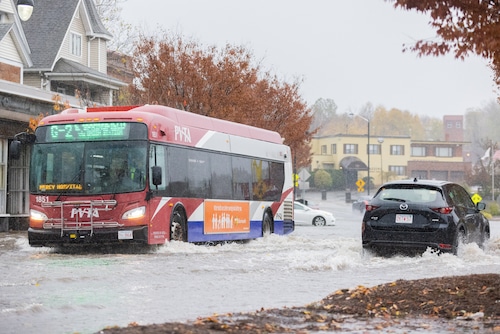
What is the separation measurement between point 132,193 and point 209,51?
2447 cm

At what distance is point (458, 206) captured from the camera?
19859mm

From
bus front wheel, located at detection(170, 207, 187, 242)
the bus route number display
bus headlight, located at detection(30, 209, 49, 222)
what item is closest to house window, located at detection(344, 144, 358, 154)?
bus front wheel, located at detection(170, 207, 187, 242)

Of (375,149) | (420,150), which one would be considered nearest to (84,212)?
(375,149)

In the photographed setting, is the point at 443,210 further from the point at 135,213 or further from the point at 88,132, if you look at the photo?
the point at 88,132

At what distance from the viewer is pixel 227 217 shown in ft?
84.7

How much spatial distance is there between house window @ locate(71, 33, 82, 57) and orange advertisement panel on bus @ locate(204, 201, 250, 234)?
2751cm

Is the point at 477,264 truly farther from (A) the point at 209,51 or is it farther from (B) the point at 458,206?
(A) the point at 209,51

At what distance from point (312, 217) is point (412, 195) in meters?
33.3

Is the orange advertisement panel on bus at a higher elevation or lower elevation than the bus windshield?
lower

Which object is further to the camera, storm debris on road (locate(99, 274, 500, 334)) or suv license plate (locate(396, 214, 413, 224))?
suv license plate (locate(396, 214, 413, 224))

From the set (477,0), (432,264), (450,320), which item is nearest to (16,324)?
(450,320)

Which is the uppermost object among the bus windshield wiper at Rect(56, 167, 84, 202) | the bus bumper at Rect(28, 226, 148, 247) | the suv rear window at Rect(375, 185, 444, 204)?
the bus windshield wiper at Rect(56, 167, 84, 202)

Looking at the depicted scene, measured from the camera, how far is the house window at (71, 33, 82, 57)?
5228cm

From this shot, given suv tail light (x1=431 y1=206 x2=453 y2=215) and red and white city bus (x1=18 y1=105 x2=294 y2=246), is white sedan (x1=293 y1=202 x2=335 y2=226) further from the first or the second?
suv tail light (x1=431 y1=206 x2=453 y2=215)
